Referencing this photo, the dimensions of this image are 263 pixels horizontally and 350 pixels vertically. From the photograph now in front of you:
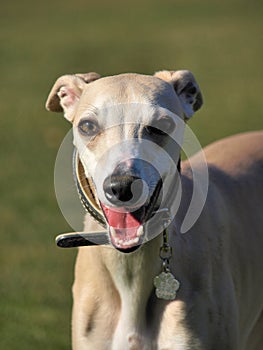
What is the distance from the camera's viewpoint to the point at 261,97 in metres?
14.9

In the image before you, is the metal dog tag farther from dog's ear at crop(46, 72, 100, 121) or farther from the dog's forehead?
dog's ear at crop(46, 72, 100, 121)

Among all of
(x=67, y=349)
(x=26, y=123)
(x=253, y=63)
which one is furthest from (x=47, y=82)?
(x=67, y=349)

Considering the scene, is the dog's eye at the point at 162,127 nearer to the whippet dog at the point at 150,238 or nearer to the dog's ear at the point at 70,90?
the whippet dog at the point at 150,238

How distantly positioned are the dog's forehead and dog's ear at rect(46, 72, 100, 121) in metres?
0.20

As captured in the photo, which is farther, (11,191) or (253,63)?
(253,63)

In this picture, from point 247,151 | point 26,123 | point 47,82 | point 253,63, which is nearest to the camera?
point 247,151

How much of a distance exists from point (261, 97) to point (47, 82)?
11.8 feet

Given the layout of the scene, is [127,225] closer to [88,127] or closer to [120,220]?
[120,220]

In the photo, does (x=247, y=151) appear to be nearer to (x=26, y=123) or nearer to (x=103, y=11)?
(x=26, y=123)

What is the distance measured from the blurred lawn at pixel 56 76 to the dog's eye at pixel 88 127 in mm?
2118

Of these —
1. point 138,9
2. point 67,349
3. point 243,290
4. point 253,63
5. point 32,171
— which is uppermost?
point 243,290

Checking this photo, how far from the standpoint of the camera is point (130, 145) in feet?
11.8

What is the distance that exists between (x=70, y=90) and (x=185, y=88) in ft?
1.57

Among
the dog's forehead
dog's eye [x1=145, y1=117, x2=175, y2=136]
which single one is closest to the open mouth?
dog's eye [x1=145, y1=117, x2=175, y2=136]
